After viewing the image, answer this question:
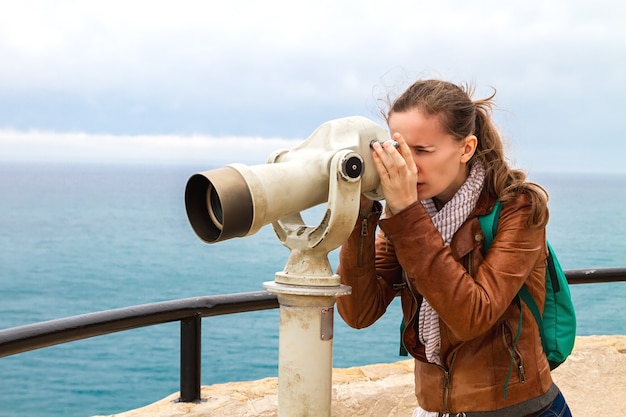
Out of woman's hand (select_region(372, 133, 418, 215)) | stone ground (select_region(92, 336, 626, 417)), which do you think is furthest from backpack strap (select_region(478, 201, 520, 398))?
stone ground (select_region(92, 336, 626, 417))

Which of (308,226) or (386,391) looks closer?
(308,226)

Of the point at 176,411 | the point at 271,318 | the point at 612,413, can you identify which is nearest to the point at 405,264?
the point at 176,411

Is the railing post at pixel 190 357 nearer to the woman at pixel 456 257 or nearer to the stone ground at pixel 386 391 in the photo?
the stone ground at pixel 386 391

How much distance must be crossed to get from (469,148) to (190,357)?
1.15m

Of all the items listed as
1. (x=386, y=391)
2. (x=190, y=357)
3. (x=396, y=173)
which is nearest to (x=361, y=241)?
(x=396, y=173)

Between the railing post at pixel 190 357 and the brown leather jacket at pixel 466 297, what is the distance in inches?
29.6

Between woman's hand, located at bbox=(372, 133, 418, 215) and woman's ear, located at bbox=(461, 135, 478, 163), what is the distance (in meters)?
0.16

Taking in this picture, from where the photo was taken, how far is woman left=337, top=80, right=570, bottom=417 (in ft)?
4.68

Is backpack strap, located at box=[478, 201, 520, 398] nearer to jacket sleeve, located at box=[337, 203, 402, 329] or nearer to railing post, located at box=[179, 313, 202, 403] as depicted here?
jacket sleeve, located at box=[337, 203, 402, 329]

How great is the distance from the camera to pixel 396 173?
1.41m

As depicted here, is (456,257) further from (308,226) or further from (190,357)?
(190,357)

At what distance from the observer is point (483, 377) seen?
1569 mm

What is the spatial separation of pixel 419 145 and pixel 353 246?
22 cm

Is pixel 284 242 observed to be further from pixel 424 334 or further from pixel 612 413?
pixel 612 413
